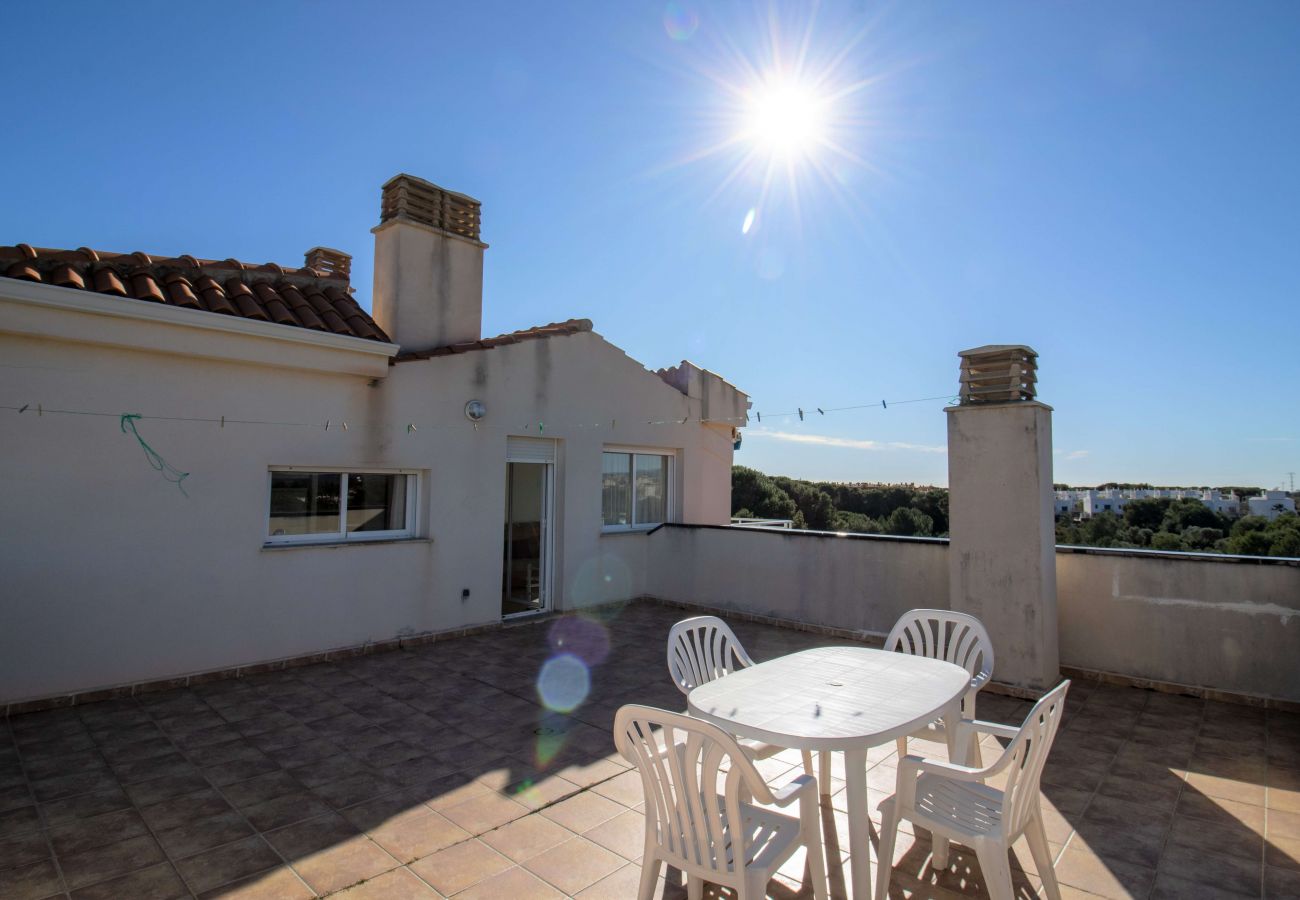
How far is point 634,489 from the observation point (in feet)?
32.5

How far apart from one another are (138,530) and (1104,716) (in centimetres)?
797

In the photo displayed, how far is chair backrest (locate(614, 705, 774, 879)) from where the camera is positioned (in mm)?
2111

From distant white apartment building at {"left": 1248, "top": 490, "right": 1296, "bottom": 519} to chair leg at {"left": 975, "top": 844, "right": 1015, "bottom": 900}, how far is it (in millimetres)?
25447

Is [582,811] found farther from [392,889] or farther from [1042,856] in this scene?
[1042,856]

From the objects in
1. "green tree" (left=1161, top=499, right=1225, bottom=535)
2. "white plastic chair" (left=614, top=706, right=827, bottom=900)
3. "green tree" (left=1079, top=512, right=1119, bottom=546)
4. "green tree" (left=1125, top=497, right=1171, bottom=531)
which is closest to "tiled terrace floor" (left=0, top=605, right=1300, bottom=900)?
"white plastic chair" (left=614, top=706, right=827, bottom=900)

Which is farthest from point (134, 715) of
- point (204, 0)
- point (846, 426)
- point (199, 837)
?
point (846, 426)

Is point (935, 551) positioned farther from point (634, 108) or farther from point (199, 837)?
point (199, 837)

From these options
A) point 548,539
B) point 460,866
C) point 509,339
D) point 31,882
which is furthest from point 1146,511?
point 31,882

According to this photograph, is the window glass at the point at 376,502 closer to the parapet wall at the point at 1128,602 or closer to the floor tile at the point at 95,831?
the floor tile at the point at 95,831

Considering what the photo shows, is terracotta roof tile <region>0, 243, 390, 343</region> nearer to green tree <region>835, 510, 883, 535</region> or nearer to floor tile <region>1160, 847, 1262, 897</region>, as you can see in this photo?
floor tile <region>1160, 847, 1262, 897</region>

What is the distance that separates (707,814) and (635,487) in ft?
25.4

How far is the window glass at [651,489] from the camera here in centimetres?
1002

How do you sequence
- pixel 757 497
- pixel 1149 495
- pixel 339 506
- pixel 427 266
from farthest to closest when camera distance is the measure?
pixel 757 497, pixel 1149 495, pixel 427 266, pixel 339 506

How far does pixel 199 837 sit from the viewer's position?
3.16 m
